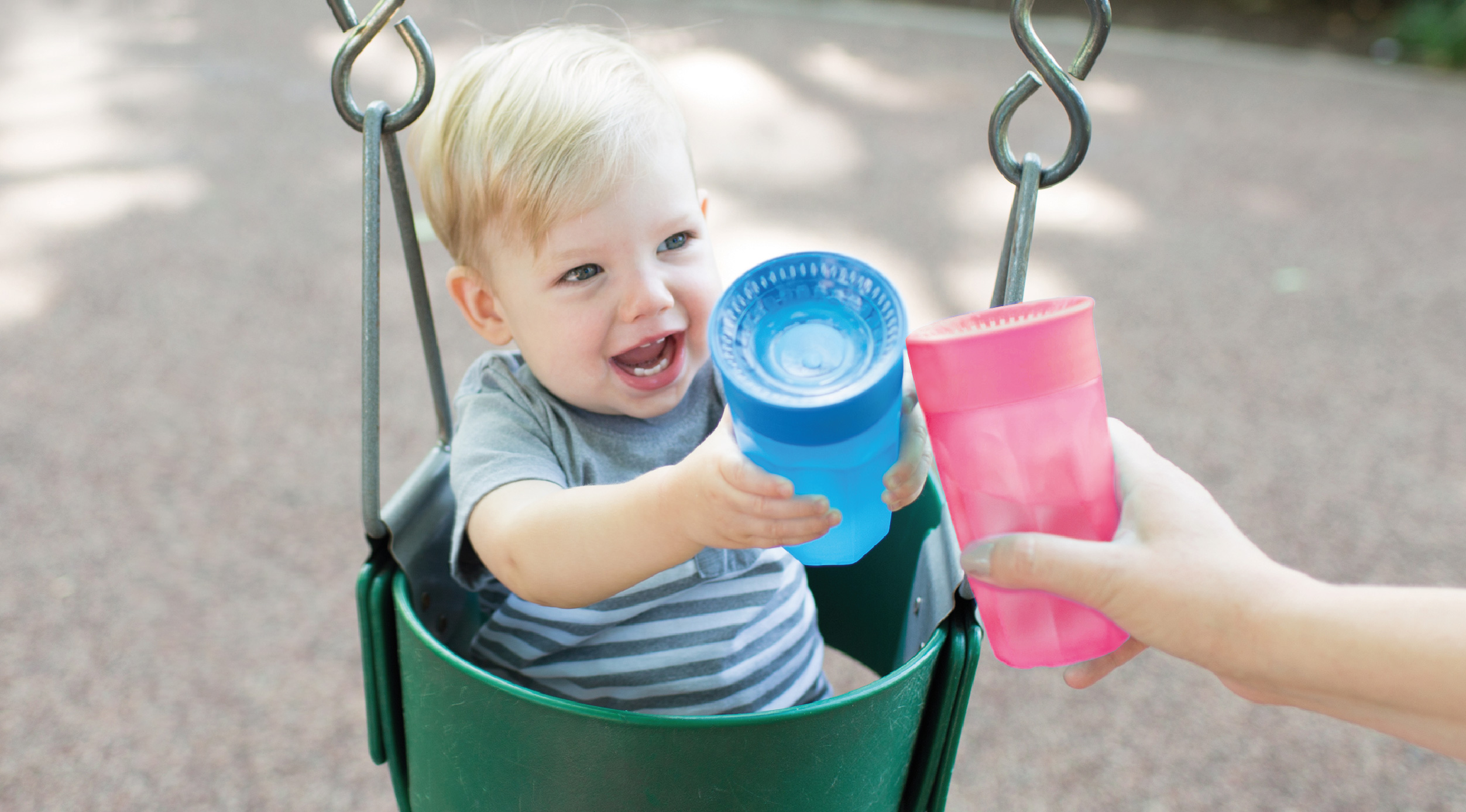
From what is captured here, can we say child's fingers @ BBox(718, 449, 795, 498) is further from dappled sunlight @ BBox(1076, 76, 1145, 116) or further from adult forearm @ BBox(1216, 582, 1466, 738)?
dappled sunlight @ BBox(1076, 76, 1145, 116)

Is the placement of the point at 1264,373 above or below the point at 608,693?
below

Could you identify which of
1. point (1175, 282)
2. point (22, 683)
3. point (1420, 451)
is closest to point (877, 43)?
point (1175, 282)

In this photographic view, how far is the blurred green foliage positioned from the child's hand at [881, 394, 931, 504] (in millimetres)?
3520

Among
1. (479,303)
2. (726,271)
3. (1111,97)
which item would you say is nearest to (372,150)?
(479,303)

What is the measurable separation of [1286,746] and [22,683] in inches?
56.9

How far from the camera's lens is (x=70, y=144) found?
2.48 meters

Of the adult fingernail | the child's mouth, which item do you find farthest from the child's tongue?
the adult fingernail

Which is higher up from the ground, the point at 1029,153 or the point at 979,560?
the point at 1029,153

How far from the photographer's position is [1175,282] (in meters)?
2.17

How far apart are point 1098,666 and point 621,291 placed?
383 millimetres

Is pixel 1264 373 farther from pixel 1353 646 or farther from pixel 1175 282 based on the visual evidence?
pixel 1353 646

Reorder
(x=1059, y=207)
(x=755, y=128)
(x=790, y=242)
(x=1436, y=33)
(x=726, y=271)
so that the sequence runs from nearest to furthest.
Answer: (x=726, y=271) < (x=790, y=242) < (x=1059, y=207) < (x=755, y=128) < (x=1436, y=33)

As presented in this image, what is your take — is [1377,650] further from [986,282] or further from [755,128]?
[755,128]

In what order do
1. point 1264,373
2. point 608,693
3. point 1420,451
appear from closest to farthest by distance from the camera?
1. point 608,693
2. point 1420,451
3. point 1264,373
